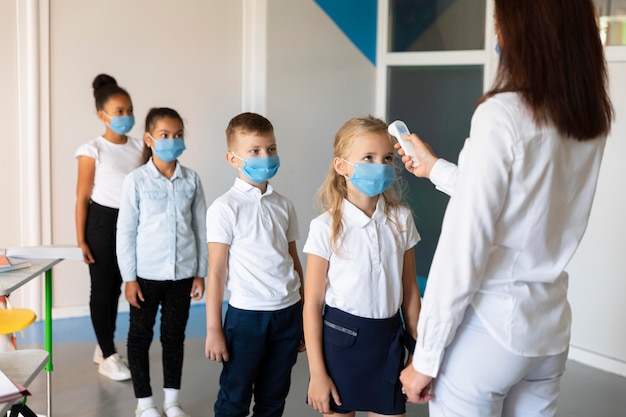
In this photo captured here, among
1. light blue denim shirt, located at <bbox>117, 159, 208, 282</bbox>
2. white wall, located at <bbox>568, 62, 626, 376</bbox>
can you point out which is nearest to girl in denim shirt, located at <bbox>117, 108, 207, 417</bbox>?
light blue denim shirt, located at <bbox>117, 159, 208, 282</bbox>

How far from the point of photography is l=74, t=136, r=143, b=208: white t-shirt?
139 inches

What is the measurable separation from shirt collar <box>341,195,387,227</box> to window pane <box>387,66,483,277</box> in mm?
2637

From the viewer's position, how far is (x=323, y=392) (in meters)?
1.97

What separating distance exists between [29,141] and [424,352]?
338 centimetres

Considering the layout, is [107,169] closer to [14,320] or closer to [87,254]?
[87,254]

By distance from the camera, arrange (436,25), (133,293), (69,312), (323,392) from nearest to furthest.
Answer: (323,392) → (133,293) → (69,312) → (436,25)

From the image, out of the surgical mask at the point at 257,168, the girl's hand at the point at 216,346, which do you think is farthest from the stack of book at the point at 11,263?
the surgical mask at the point at 257,168

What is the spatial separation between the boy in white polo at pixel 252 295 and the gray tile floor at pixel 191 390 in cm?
77

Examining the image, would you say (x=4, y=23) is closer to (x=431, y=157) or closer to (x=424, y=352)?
(x=431, y=157)

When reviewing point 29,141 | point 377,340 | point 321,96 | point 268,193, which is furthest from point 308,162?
point 377,340

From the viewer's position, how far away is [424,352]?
151 cm

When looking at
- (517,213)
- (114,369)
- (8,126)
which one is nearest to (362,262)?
(517,213)

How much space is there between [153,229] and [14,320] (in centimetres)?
68

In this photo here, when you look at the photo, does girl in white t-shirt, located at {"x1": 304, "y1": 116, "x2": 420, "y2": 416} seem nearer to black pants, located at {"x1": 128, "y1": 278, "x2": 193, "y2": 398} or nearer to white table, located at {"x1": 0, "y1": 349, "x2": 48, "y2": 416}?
white table, located at {"x1": 0, "y1": 349, "x2": 48, "y2": 416}
